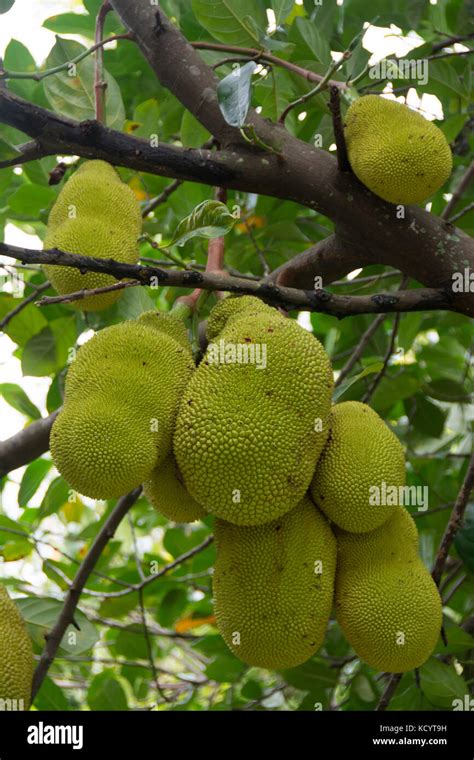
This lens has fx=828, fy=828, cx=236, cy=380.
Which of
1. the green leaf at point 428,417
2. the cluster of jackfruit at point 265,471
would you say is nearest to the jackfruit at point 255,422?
the cluster of jackfruit at point 265,471

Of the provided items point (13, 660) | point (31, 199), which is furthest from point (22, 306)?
point (13, 660)

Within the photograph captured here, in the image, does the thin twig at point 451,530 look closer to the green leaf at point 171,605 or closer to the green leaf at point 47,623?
the green leaf at point 47,623

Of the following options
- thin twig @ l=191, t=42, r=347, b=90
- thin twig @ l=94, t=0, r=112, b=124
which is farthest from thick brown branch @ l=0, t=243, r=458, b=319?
thin twig @ l=94, t=0, r=112, b=124

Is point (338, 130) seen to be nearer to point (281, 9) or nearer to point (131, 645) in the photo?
point (281, 9)

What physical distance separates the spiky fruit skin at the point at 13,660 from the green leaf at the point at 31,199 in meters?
0.87

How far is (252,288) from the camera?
0.97 metres

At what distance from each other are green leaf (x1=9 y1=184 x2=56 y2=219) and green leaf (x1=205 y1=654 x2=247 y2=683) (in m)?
1.06

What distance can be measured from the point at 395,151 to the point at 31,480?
102 cm

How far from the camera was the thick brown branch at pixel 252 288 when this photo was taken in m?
0.80

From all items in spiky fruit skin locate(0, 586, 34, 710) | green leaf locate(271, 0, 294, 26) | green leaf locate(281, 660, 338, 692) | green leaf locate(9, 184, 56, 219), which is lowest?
green leaf locate(281, 660, 338, 692)

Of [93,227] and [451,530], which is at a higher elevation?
[93,227]

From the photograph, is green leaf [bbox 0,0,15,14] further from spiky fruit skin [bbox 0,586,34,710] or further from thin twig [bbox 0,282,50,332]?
spiky fruit skin [bbox 0,586,34,710]

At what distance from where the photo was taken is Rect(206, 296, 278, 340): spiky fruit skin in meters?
1.07
